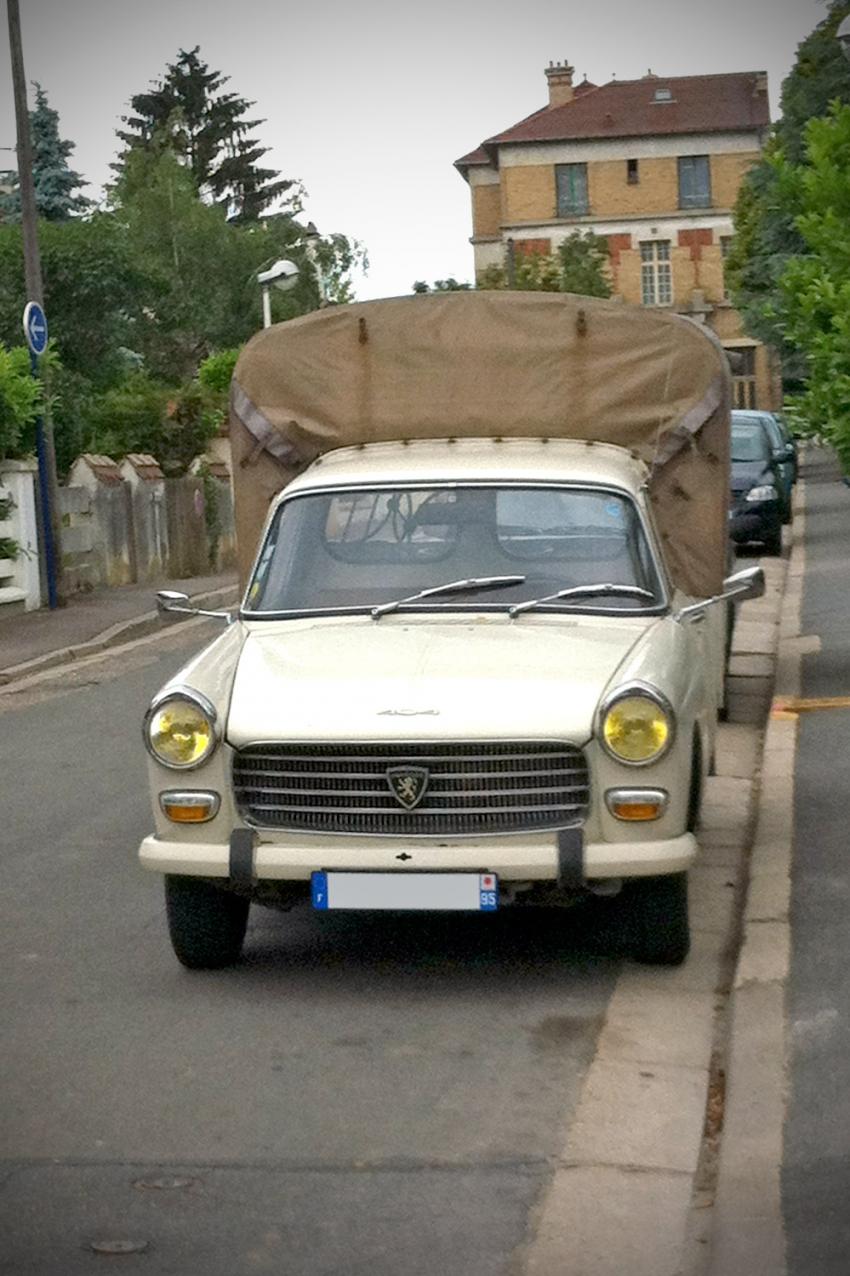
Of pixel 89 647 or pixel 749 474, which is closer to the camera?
pixel 89 647

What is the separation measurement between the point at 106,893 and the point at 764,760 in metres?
4.02

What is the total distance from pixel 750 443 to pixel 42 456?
865 cm

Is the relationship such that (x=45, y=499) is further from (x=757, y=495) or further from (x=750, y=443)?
(x=750, y=443)

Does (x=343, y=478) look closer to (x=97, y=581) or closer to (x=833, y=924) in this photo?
(x=833, y=924)

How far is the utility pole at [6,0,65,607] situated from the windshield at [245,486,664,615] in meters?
17.0

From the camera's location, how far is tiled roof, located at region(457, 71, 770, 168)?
97312 millimetres

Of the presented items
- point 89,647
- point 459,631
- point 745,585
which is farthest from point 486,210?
point 459,631

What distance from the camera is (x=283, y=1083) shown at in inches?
249

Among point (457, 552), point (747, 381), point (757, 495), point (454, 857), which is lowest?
point (454, 857)

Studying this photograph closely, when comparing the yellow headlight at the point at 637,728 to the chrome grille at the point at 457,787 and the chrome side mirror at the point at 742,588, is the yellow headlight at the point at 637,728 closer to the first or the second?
the chrome grille at the point at 457,787

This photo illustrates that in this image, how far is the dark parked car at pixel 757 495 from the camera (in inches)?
1023

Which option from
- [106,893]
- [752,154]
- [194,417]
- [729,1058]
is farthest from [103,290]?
[752,154]

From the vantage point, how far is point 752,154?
9681cm

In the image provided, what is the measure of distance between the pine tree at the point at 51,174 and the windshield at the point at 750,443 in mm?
35833
